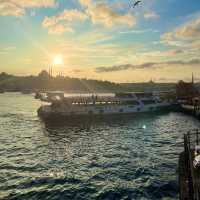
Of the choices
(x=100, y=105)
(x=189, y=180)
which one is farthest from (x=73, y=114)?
(x=189, y=180)

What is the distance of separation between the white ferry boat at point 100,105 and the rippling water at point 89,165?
23101 millimetres

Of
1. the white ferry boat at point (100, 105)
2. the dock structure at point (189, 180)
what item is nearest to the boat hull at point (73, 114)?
the white ferry boat at point (100, 105)

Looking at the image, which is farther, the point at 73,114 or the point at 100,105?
the point at 100,105

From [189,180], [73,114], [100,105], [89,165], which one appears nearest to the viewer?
[189,180]

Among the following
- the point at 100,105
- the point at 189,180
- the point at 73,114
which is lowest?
the point at 189,180

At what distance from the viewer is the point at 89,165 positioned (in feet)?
98.7

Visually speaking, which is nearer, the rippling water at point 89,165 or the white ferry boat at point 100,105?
the rippling water at point 89,165

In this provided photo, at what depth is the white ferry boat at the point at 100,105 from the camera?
75.6m

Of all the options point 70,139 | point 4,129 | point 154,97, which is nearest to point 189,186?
point 70,139

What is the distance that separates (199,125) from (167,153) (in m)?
31.9

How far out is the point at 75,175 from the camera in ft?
87.7

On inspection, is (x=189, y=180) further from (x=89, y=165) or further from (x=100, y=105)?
(x=100, y=105)

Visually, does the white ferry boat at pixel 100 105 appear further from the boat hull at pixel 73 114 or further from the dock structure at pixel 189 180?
the dock structure at pixel 189 180

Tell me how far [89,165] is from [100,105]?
5188 cm
